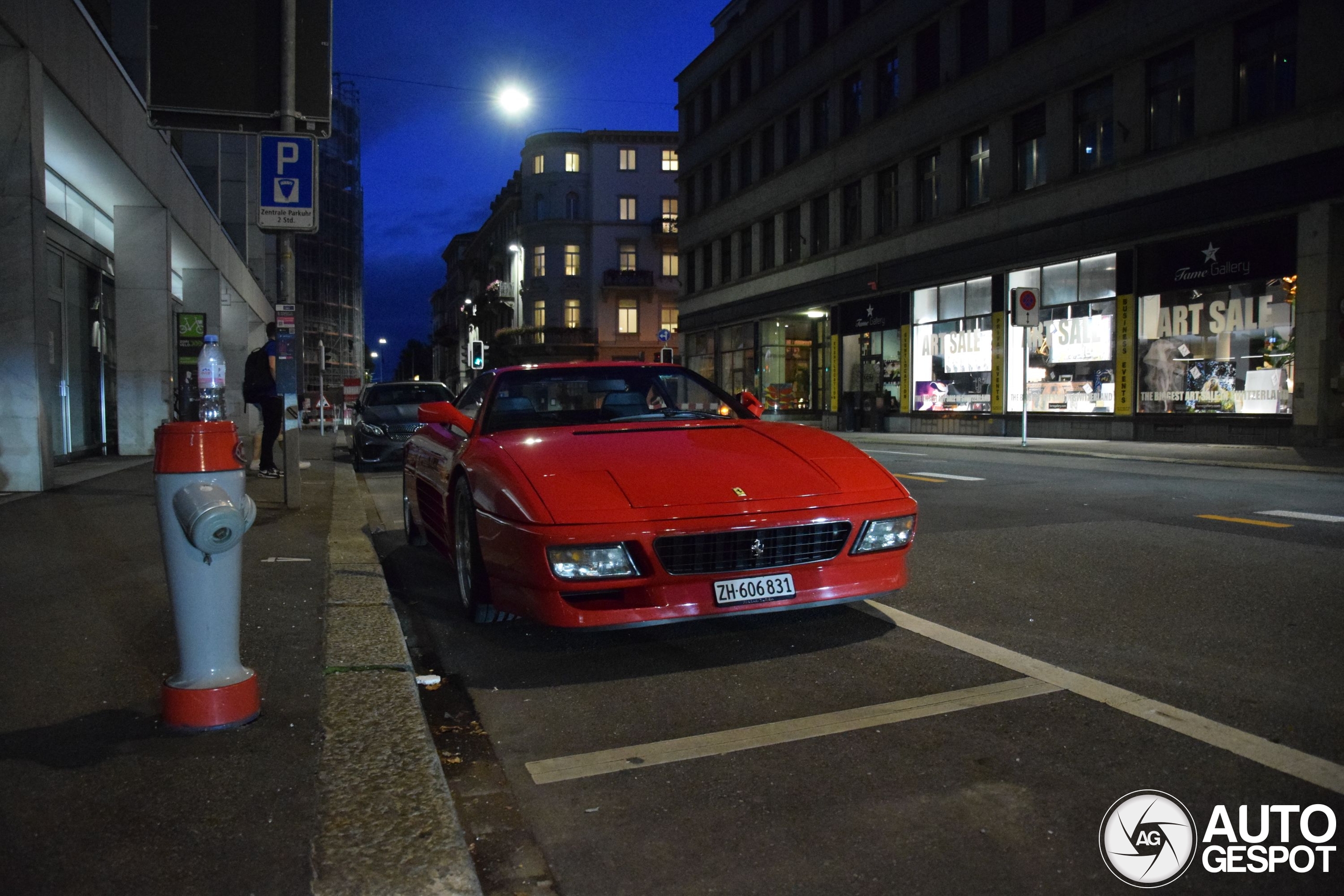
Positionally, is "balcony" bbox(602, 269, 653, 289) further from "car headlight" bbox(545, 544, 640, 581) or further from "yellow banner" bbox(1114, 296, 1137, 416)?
"car headlight" bbox(545, 544, 640, 581)

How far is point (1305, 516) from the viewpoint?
805 cm

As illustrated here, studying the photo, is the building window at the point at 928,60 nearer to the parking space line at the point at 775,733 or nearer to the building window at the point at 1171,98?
the building window at the point at 1171,98

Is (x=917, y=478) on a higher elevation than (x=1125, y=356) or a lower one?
lower

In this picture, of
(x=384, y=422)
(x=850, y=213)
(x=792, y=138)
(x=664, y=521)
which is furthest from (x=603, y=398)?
(x=792, y=138)

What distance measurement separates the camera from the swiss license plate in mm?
4000

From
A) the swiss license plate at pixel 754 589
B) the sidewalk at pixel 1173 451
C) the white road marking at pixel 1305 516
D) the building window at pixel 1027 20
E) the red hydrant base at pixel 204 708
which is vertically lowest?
the red hydrant base at pixel 204 708

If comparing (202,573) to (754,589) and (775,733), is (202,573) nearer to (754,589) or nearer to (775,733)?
(775,733)

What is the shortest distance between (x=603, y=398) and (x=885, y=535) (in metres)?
2.04

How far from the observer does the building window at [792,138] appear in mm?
36500

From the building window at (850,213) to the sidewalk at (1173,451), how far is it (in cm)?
1133

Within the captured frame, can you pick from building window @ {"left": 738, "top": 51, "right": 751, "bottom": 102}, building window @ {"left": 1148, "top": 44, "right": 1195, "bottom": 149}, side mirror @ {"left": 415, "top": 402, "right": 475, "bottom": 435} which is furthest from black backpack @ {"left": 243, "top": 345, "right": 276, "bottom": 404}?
building window @ {"left": 738, "top": 51, "right": 751, "bottom": 102}

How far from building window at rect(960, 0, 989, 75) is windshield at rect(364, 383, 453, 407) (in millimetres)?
18251

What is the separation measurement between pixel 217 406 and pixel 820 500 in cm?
240

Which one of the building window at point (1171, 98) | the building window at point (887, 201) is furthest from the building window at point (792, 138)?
the building window at point (1171, 98)
